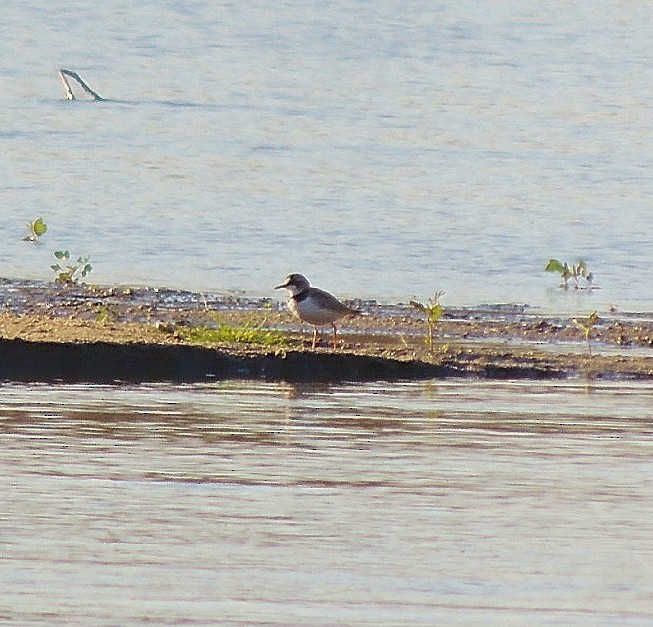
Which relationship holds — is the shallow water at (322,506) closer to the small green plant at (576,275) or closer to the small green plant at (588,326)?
the small green plant at (588,326)

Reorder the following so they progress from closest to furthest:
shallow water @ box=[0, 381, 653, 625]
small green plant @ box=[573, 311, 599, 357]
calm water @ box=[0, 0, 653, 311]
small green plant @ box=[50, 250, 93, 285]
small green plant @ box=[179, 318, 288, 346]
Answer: shallow water @ box=[0, 381, 653, 625]
small green plant @ box=[179, 318, 288, 346]
small green plant @ box=[573, 311, 599, 357]
small green plant @ box=[50, 250, 93, 285]
calm water @ box=[0, 0, 653, 311]

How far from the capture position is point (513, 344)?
1158 centimetres

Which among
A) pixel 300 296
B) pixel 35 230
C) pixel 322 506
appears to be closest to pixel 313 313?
pixel 300 296

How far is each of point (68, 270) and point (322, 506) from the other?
759 centimetres

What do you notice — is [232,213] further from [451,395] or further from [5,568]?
[5,568]

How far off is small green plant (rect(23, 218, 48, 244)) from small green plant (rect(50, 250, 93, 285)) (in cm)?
96

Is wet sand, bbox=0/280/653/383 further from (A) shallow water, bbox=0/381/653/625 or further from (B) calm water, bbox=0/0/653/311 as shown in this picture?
(B) calm water, bbox=0/0/653/311

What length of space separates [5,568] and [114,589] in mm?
388

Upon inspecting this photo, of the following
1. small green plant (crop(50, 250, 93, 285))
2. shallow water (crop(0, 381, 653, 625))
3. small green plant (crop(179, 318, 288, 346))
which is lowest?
shallow water (crop(0, 381, 653, 625))

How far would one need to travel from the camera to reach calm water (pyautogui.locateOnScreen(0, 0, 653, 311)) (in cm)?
1596

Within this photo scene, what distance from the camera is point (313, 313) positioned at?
11.2 meters

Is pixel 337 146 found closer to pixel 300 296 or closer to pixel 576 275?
pixel 576 275

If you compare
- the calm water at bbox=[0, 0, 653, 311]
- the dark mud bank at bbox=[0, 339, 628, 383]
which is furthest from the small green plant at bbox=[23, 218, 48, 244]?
the dark mud bank at bbox=[0, 339, 628, 383]

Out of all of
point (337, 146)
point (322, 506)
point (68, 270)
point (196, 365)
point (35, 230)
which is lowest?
point (322, 506)
